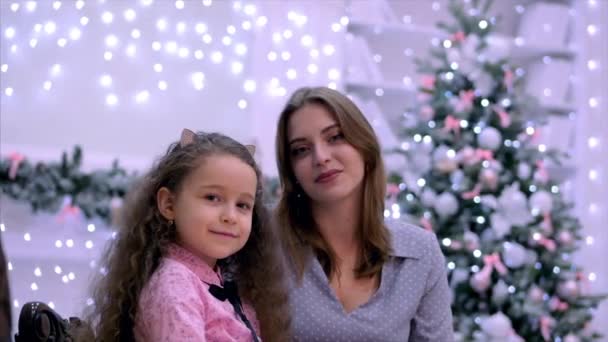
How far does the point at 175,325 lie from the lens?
1.21m

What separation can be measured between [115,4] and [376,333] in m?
2.47

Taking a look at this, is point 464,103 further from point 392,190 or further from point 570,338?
point 570,338

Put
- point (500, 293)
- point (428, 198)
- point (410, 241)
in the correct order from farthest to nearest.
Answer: point (428, 198), point (500, 293), point (410, 241)

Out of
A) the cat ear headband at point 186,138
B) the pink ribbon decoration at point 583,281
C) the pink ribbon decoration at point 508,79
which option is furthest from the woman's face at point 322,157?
the pink ribbon decoration at point 583,281

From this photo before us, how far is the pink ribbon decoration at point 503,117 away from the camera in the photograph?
144 inches

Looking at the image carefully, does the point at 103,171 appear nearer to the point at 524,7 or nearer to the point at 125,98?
the point at 125,98

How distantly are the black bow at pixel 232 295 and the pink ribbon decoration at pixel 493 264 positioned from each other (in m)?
2.23

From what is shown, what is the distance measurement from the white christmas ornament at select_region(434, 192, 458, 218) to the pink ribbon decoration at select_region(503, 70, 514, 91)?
2.12 ft

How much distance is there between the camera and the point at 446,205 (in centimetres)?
351

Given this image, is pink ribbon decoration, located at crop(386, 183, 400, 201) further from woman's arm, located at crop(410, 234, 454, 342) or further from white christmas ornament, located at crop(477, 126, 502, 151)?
woman's arm, located at crop(410, 234, 454, 342)

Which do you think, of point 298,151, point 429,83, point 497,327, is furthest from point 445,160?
point 298,151

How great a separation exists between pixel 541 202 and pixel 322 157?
2066mm

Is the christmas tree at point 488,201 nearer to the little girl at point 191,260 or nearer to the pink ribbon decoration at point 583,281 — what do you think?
the pink ribbon decoration at point 583,281

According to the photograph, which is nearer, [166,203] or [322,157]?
[166,203]
